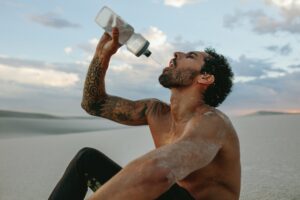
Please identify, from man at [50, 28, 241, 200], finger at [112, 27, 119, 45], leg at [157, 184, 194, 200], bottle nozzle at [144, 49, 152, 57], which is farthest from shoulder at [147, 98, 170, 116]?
leg at [157, 184, 194, 200]

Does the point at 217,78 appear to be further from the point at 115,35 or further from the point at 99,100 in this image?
the point at 99,100

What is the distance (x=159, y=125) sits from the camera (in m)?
2.30

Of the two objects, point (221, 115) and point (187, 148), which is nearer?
point (187, 148)

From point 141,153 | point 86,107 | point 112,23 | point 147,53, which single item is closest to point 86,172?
point 86,107

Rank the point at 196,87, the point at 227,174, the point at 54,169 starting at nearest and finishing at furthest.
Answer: the point at 227,174 → the point at 196,87 → the point at 54,169

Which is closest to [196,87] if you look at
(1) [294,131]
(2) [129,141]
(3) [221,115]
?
(3) [221,115]

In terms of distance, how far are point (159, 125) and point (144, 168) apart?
0.90 metres

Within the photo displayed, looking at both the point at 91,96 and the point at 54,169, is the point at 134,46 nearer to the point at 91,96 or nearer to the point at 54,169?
the point at 91,96

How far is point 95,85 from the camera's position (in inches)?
104

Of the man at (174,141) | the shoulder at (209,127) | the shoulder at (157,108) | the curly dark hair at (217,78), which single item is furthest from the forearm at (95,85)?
the shoulder at (209,127)

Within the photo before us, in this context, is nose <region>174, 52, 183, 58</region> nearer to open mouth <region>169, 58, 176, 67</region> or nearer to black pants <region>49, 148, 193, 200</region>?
open mouth <region>169, 58, 176, 67</region>

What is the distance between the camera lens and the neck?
2070mm

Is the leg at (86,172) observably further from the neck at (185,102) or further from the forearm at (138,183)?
the forearm at (138,183)

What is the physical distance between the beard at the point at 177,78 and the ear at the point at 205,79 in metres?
0.03
